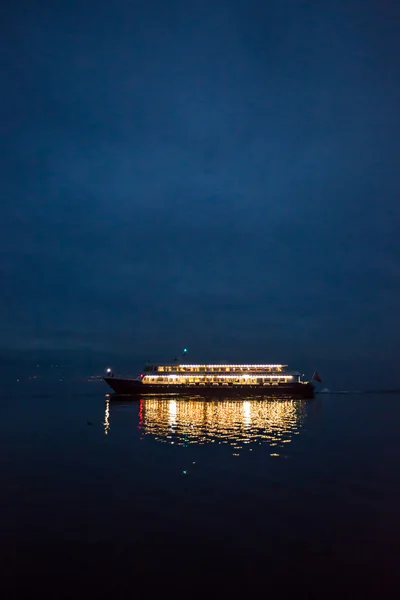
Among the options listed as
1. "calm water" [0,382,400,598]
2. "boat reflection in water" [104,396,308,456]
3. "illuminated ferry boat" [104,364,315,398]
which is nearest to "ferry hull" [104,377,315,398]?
"illuminated ferry boat" [104,364,315,398]

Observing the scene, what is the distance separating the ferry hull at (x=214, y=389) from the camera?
107m

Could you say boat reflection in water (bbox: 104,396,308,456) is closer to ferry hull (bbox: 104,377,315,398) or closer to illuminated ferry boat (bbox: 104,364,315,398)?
ferry hull (bbox: 104,377,315,398)

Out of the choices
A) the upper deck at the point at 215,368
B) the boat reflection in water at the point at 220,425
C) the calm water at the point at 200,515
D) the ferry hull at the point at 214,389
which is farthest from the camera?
the upper deck at the point at 215,368

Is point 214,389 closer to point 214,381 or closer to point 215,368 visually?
point 214,381

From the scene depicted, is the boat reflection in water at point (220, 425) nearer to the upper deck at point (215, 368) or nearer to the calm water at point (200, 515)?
the calm water at point (200, 515)

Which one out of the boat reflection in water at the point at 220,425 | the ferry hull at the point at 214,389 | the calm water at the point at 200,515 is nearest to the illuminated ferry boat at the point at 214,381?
the ferry hull at the point at 214,389

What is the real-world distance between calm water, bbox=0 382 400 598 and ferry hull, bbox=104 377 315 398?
59.2m

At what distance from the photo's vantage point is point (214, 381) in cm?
11081

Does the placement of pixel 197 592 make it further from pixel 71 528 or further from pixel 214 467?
pixel 214 467

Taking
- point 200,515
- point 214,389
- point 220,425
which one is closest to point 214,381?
point 214,389

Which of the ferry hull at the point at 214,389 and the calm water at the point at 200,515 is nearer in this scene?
the calm water at the point at 200,515

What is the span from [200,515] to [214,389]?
8704 cm

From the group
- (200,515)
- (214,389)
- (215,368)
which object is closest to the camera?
(200,515)

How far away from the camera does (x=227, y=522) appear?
22.5 m
